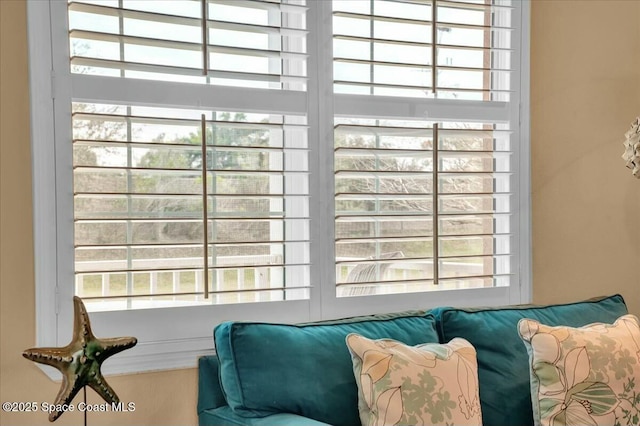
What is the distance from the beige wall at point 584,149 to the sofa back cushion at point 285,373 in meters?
1.25

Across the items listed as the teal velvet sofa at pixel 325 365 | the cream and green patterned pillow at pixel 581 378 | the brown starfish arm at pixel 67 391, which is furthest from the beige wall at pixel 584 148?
the brown starfish arm at pixel 67 391

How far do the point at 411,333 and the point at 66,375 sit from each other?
1.06 metres

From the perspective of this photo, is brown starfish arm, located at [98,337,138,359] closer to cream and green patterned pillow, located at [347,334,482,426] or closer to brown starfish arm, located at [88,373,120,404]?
brown starfish arm, located at [88,373,120,404]

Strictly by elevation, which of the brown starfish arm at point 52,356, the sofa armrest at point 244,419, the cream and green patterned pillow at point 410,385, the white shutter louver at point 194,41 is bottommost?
the sofa armrest at point 244,419

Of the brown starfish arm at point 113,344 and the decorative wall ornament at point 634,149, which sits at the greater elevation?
the decorative wall ornament at point 634,149

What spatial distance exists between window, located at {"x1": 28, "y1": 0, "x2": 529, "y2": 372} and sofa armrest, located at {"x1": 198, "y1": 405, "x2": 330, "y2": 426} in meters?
0.23

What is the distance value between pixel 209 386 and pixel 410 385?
2.24 feet

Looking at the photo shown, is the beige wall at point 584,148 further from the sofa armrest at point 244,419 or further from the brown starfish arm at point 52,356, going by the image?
the brown starfish arm at point 52,356

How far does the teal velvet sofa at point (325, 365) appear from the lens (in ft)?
6.77

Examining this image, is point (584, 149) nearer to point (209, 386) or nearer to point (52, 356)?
point (209, 386)

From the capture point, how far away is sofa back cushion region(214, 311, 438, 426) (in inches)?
81.0

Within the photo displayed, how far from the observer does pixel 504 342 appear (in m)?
2.39

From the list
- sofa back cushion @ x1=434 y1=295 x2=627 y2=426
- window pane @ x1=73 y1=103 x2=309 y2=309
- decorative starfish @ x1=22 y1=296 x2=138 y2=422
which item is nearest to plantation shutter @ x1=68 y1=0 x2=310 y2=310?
window pane @ x1=73 y1=103 x2=309 y2=309

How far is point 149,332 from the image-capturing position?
2.34 meters
